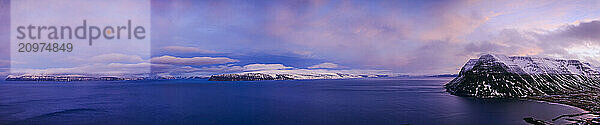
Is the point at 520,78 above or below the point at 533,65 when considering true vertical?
below

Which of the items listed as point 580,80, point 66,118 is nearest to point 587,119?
point 66,118

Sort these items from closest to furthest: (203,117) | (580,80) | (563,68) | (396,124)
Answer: (396,124)
(203,117)
(580,80)
(563,68)

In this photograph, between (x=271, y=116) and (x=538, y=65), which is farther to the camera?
(x=538, y=65)

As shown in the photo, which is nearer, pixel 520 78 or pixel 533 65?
pixel 520 78

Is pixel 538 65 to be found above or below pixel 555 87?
above

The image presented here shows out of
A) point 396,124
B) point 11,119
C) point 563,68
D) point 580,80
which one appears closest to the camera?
point 396,124

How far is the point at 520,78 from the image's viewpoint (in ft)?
479

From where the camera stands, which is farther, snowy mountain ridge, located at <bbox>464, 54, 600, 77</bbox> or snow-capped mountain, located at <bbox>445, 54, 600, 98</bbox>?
snowy mountain ridge, located at <bbox>464, 54, 600, 77</bbox>

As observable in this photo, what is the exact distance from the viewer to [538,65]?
177 m

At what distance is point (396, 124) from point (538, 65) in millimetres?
185945

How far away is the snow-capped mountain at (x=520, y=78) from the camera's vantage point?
134m

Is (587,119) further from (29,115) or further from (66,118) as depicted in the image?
(29,115)

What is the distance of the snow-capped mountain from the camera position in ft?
438

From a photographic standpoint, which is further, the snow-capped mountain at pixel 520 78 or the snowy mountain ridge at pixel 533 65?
the snowy mountain ridge at pixel 533 65
